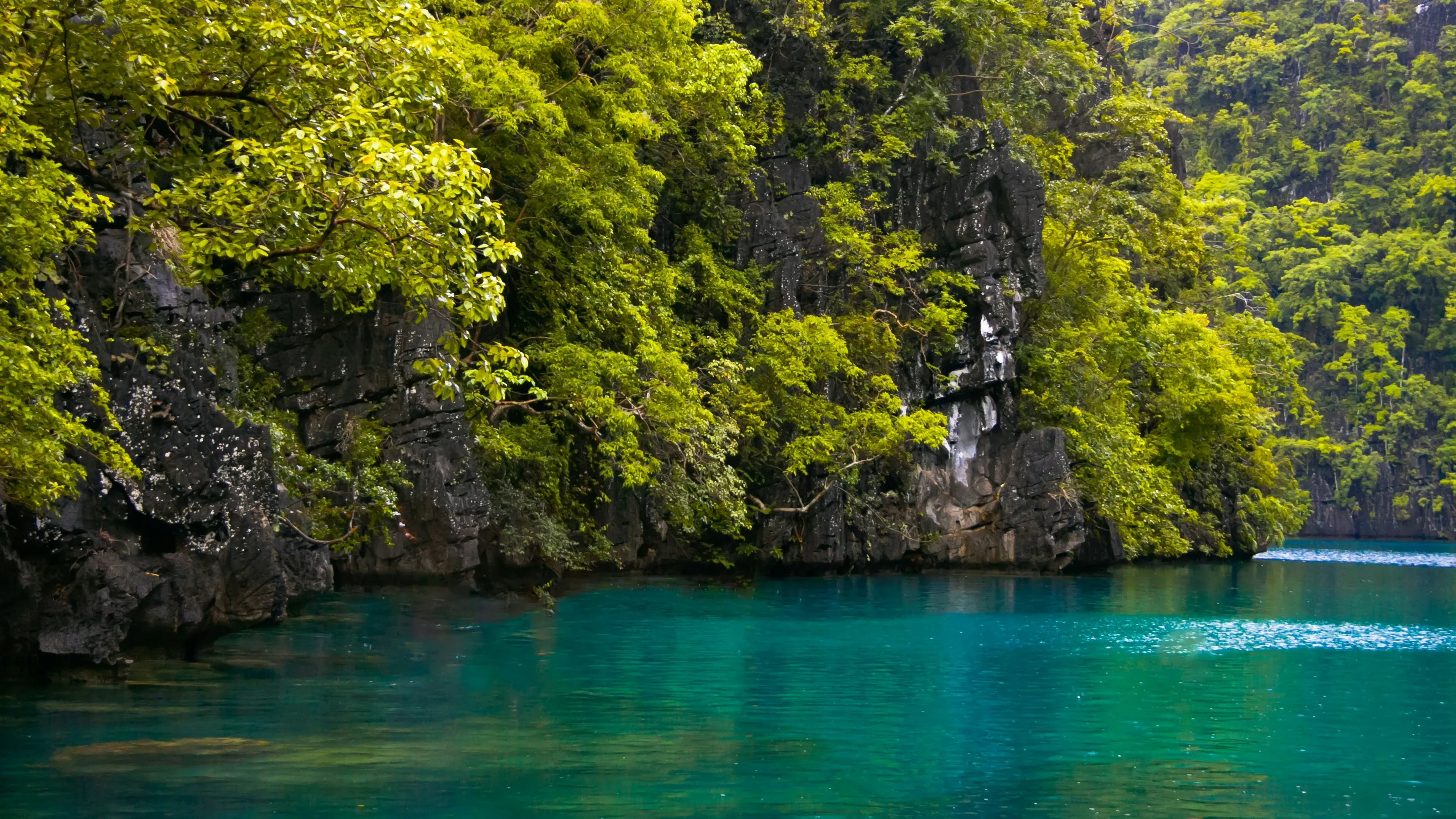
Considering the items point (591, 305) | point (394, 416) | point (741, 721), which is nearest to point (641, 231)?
point (591, 305)

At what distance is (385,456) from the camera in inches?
922

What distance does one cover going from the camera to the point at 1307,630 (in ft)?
80.5

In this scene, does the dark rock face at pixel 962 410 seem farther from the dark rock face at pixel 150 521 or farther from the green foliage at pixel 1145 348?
the dark rock face at pixel 150 521

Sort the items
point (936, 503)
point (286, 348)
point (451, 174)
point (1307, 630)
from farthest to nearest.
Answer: point (936, 503)
point (1307, 630)
point (286, 348)
point (451, 174)

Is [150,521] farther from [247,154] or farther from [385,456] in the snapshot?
[385,456]

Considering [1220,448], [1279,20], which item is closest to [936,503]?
[1220,448]

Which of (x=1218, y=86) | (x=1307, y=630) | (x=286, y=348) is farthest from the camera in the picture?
(x=1218, y=86)

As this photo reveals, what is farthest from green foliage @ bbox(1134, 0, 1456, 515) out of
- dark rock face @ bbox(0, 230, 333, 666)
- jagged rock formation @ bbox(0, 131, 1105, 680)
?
dark rock face @ bbox(0, 230, 333, 666)

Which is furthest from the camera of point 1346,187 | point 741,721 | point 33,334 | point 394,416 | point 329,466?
point 1346,187

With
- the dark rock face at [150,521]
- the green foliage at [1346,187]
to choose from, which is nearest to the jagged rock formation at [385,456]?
the dark rock face at [150,521]

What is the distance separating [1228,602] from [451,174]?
77.0 ft

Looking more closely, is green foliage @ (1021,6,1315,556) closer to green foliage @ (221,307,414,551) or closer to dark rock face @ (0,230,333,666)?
green foliage @ (221,307,414,551)

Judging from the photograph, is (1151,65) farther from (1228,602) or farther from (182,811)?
(182,811)

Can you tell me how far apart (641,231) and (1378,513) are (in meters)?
66.8
